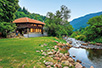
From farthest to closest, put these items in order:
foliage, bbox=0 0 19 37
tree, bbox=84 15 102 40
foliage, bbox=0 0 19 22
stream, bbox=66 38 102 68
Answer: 1. tree, bbox=84 15 102 40
2. foliage, bbox=0 0 19 22
3. foliage, bbox=0 0 19 37
4. stream, bbox=66 38 102 68

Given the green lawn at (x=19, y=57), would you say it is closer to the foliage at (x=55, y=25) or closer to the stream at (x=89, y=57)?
the stream at (x=89, y=57)

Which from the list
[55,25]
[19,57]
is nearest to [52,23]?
[55,25]

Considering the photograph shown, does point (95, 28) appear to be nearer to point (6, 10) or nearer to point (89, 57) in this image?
point (89, 57)

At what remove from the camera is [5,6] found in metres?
19.8

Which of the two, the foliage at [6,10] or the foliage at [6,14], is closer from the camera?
the foliage at [6,14]

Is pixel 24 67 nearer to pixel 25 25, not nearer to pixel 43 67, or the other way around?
pixel 43 67

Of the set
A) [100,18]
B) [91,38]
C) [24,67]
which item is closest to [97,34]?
[91,38]

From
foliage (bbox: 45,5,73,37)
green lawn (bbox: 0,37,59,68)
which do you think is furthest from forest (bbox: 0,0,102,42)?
green lawn (bbox: 0,37,59,68)

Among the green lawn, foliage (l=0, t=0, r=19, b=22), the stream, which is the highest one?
foliage (l=0, t=0, r=19, b=22)

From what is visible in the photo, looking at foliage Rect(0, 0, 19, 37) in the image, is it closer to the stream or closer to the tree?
the stream

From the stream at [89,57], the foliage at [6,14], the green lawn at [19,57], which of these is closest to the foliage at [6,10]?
the foliage at [6,14]

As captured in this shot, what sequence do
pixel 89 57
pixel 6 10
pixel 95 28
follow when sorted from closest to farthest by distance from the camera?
1. pixel 89 57
2. pixel 6 10
3. pixel 95 28

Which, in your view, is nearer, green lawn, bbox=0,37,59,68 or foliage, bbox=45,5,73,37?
green lawn, bbox=0,37,59,68

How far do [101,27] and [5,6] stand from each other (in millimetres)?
32946
